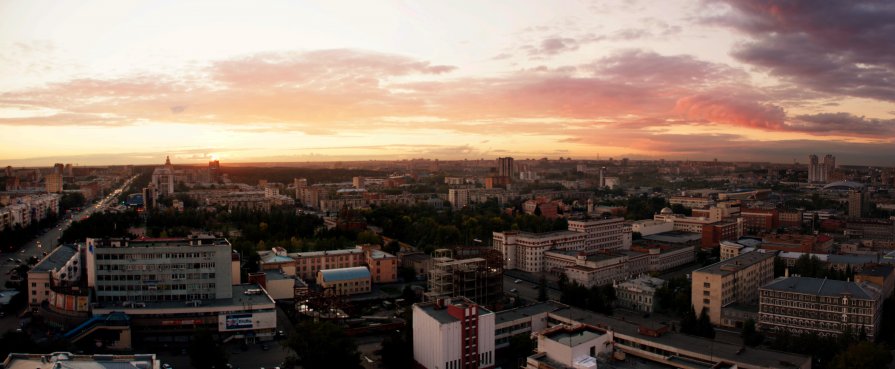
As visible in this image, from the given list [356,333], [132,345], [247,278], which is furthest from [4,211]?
[356,333]

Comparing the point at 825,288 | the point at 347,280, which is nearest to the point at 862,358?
the point at 825,288

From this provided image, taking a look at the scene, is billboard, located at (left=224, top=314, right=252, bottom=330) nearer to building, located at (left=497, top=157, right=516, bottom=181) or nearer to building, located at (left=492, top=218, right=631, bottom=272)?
building, located at (left=492, top=218, right=631, bottom=272)

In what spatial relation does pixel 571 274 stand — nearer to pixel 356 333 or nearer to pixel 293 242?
pixel 356 333

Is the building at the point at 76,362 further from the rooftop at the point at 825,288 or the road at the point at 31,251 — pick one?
the rooftop at the point at 825,288

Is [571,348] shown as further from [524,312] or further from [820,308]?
[820,308]

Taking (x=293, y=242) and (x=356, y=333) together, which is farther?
(x=293, y=242)

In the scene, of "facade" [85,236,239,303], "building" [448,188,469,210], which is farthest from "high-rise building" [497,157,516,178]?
"facade" [85,236,239,303]

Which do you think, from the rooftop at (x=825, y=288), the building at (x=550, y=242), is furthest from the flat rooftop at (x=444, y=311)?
the building at (x=550, y=242)

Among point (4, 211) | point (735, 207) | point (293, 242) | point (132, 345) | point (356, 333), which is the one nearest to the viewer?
point (132, 345)

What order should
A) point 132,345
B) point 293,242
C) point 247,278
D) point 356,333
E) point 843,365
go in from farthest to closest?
point 293,242
point 247,278
point 356,333
point 132,345
point 843,365
